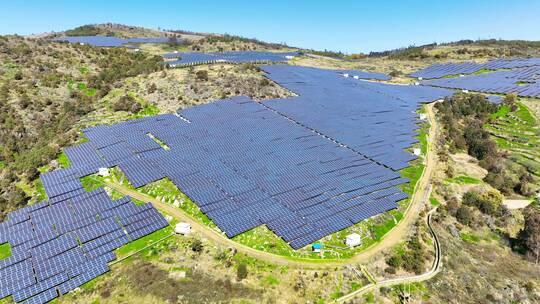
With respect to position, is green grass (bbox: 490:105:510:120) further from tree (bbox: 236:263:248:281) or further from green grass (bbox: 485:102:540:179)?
tree (bbox: 236:263:248:281)

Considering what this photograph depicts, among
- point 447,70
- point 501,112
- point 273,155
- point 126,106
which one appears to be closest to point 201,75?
point 126,106

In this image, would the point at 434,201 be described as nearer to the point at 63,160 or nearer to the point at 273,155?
the point at 273,155

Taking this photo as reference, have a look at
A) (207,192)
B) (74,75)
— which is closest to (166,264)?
(207,192)


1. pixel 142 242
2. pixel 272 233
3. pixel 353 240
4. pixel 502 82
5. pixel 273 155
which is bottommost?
pixel 142 242

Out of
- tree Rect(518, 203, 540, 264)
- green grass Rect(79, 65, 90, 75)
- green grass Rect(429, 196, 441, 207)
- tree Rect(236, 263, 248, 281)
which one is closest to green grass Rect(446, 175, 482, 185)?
green grass Rect(429, 196, 441, 207)

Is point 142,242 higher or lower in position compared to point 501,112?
lower

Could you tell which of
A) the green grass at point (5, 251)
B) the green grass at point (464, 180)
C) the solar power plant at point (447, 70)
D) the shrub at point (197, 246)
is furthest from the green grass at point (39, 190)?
the solar power plant at point (447, 70)

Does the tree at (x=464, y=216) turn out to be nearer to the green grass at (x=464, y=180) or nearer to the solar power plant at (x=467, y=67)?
the green grass at (x=464, y=180)
